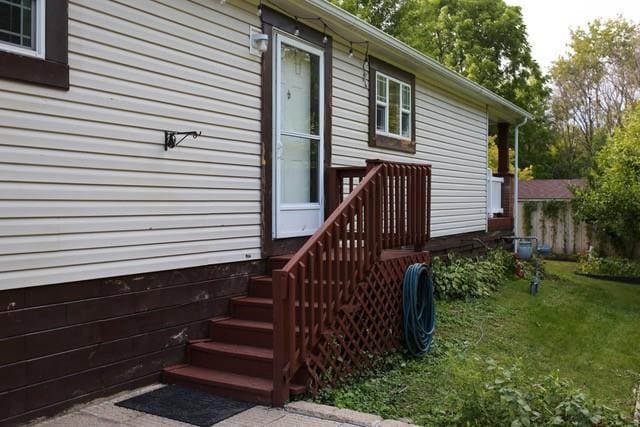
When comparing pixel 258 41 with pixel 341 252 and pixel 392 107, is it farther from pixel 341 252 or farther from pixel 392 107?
pixel 392 107

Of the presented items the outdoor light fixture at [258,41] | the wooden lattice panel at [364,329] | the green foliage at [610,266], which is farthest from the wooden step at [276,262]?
the green foliage at [610,266]

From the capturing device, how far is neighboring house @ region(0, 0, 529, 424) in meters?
Result: 3.72

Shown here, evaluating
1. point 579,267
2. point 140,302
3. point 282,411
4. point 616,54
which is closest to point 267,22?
point 140,302

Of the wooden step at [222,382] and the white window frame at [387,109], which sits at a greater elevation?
the white window frame at [387,109]

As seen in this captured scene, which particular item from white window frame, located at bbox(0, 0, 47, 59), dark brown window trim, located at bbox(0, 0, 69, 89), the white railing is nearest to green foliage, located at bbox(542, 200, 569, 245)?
the white railing

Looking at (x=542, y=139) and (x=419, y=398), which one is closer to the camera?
(x=419, y=398)

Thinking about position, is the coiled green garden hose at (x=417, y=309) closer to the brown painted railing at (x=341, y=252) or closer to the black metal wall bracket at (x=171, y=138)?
the brown painted railing at (x=341, y=252)

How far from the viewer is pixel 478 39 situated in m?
26.3

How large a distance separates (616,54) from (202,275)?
35299 mm

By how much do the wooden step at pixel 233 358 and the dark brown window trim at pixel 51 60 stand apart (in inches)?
88.8

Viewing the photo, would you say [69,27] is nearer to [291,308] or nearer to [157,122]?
[157,122]

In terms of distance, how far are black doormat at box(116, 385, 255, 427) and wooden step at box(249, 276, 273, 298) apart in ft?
3.94

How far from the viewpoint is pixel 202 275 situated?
16.6 feet

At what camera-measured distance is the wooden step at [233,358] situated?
4.47m
